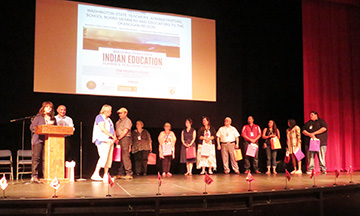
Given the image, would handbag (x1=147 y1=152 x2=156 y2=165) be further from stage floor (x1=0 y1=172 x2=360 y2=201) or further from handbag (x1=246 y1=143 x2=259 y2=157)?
stage floor (x1=0 y1=172 x2=360 y2=201)

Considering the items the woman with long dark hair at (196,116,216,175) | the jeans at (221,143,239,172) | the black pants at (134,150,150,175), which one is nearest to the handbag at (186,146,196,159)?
the woman with long dark hair at (196,116,216,175)

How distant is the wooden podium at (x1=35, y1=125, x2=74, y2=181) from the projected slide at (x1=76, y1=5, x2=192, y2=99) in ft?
6.53

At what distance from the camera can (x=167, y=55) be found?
342 inches

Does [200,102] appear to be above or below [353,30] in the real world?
below

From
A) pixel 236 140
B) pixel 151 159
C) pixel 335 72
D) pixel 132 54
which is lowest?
pixel 151 159

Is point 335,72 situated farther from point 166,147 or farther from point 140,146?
point 140,146

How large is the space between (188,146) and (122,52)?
8.22 feet

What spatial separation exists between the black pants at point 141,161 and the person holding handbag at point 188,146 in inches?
31.9

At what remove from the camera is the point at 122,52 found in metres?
8.32

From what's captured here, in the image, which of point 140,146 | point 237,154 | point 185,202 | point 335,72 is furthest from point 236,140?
point 185,202

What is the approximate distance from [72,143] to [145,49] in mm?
2591

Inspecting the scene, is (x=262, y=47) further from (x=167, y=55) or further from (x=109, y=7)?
(x=109, y=7)

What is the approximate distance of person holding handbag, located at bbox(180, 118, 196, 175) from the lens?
8.21m

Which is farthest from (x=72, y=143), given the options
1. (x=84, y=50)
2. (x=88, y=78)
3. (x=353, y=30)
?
(x=353, y=30)
